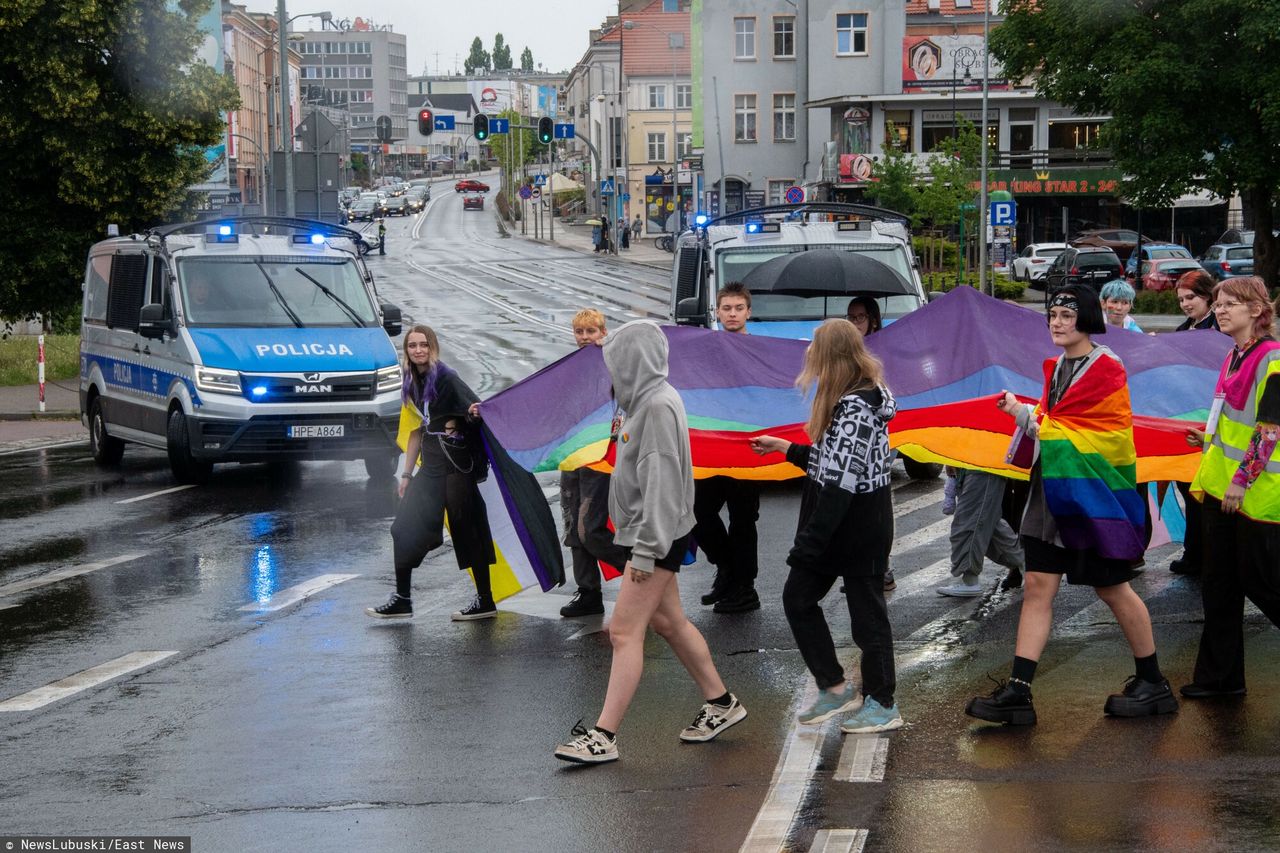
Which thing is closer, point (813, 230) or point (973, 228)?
point (813, 230)

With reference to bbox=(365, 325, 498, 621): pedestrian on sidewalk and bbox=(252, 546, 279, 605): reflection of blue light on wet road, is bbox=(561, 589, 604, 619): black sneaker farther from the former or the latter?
bbox=(252, 546, 279, 605): reflection of blue light on wet road

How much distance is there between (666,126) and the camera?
103750mm

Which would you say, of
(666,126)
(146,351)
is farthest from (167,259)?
(666,126)

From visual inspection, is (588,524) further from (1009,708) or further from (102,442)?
(102,442)

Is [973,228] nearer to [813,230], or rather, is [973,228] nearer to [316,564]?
[813,230]

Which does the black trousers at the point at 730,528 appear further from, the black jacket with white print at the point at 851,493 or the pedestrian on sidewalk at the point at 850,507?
the black jacket with white print at the point at 851,493

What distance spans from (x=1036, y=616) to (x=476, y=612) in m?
3.91

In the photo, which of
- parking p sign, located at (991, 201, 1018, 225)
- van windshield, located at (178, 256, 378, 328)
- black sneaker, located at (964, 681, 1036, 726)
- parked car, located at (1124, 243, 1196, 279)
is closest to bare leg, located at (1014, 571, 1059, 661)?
black sneaker, located at (964, 681, 1036, 726)

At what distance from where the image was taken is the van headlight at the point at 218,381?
15.8 metres

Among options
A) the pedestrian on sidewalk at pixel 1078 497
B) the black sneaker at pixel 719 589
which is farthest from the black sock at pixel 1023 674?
the black sneaker at pixel 719 589

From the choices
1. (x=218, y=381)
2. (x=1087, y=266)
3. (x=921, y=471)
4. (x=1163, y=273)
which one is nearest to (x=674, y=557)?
(x=921, y=471)

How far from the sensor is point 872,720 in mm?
7105

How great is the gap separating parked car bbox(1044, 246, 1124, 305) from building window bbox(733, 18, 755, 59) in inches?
1259

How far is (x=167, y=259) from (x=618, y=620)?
37.3 ft
